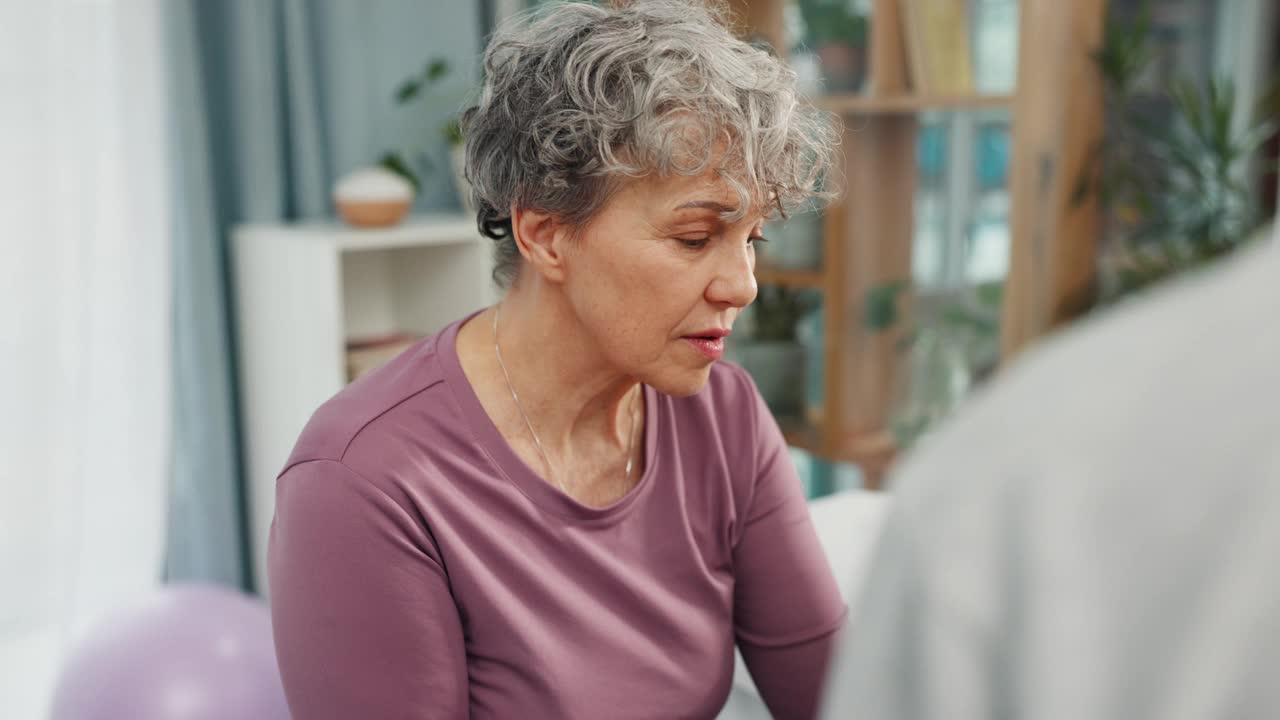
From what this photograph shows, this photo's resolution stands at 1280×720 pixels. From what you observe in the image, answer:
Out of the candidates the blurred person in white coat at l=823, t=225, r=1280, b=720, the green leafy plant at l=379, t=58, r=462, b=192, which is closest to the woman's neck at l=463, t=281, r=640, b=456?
the blurred person in white coat at l=823, t=225, r=1280, b=720

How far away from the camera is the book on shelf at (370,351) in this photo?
99.3 inches

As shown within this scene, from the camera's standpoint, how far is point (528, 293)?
125cm

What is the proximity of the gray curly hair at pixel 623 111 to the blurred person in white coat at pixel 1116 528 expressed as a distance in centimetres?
82

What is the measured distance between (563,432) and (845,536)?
0.59m

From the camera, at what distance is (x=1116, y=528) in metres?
0.31

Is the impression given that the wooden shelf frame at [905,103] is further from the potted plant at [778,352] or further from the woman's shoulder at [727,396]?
the woman's shoulder at [727,396]

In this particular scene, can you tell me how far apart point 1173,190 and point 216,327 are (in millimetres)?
1937

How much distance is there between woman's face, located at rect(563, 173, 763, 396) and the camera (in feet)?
3.74

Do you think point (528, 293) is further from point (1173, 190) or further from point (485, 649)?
point (1173, 190)

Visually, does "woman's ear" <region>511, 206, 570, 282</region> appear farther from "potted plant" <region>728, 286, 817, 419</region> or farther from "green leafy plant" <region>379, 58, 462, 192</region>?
"potted plant" <region>728, 286, 817, 419</region>

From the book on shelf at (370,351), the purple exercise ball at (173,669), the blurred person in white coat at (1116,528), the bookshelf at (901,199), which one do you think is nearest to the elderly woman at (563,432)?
the purple exercise ball at (173,669)

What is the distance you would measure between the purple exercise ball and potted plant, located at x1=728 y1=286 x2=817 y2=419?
57.5 inches

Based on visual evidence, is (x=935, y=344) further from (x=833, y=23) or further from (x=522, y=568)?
(x=522, y=568)

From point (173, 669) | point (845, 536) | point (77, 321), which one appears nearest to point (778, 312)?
point (845, 536)
